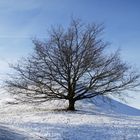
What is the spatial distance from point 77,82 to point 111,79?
288cm

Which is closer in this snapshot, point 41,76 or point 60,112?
point 60,112

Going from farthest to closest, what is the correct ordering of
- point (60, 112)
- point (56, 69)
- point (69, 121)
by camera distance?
1. point (56, 69)
2. point (60, 112)
3. point (69, 121)

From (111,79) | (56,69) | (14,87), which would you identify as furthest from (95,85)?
(14,87)

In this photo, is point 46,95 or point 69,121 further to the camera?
point 46,95

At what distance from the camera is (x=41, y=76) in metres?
32.3

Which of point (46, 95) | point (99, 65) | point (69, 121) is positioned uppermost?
point (99, 65)

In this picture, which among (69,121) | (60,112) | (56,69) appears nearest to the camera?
(69,121)

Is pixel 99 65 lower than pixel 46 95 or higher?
higher

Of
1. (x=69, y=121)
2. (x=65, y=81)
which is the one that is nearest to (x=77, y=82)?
(x=65, y=81)

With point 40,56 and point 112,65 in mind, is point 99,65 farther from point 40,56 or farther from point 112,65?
point 40,56

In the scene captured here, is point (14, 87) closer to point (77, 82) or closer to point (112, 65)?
point (77, 82)

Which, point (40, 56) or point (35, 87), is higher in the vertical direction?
point (40, 56)

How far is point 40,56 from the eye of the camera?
32500 mm

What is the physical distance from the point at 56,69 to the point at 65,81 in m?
1.34
